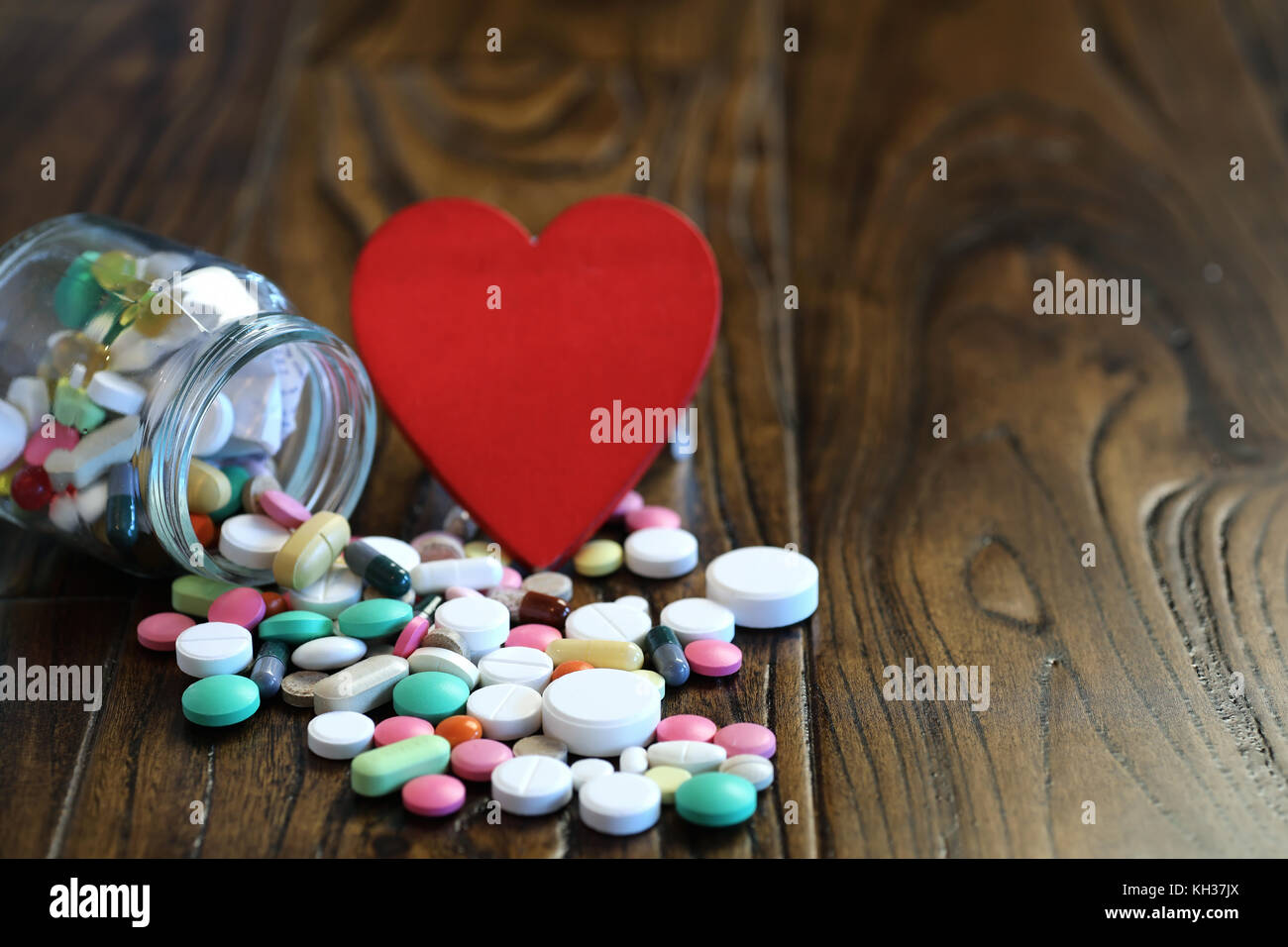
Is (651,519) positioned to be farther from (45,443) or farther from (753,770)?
(45,443)

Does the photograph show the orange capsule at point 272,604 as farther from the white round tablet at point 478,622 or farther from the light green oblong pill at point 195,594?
the white round tablet at point 478,622

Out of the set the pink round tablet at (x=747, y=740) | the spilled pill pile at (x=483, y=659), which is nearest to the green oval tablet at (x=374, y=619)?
the spilled pill pile at (x=483, y=659)

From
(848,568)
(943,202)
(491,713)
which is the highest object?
(943,202)

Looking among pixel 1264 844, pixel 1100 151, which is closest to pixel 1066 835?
pixel 1264 844

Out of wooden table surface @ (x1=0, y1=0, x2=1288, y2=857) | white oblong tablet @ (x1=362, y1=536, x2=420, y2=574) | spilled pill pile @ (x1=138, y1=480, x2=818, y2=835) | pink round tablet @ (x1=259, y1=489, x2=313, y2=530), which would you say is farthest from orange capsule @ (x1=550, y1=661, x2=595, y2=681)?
pink round tablet @ (x1=259, y1=489, x2=313, y2=530)

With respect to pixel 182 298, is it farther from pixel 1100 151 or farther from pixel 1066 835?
pixel 1100 151

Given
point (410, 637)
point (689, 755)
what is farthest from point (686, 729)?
point (410, 637)
